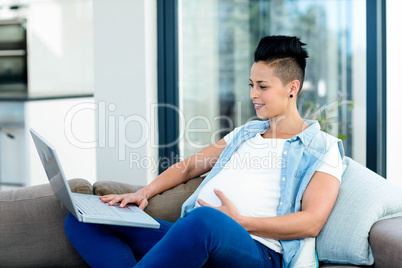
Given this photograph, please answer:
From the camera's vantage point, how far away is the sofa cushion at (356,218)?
1.62 metres

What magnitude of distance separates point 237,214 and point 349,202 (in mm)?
409

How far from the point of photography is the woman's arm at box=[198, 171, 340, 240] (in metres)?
1.57

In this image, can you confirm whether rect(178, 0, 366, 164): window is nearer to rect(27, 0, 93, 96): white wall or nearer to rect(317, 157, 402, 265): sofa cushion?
rect(27, 0, 93, 96): white wall

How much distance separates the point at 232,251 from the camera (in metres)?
1.46

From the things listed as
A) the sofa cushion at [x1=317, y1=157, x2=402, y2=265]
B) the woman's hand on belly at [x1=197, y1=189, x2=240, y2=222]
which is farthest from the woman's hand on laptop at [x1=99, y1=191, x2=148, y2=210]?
the sofa cushion at [x1=317, y1=157, x2=402, y2=265]

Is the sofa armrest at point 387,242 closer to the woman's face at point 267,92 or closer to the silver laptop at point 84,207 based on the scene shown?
the woman's face at point 267,92

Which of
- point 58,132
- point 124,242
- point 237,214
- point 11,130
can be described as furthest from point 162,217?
point 11,130

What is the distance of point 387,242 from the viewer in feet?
5.01

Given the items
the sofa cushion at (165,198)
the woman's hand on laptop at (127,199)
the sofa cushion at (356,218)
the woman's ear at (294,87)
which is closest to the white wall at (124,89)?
the sofa cushion at (165,198)

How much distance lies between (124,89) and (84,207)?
1445 mm

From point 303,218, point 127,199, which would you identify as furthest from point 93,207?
point 303,218

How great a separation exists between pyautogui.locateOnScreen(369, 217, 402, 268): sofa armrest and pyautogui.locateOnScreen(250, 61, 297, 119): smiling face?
21.5 inches

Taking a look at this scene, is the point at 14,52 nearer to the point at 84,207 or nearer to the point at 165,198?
the point at 165,198

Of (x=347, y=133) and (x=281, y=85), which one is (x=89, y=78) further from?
(x=281, y=85)
